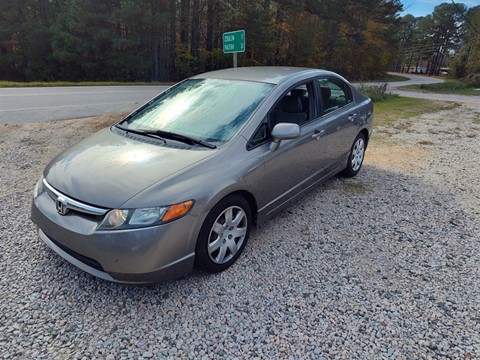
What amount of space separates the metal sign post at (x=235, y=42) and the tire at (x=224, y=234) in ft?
15.3

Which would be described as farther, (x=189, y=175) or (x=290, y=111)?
(x=290, y=111)

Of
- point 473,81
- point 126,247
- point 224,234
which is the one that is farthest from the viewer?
point 473,81

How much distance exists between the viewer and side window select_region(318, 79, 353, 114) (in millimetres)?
3777

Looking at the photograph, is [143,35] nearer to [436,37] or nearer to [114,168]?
[114,168]

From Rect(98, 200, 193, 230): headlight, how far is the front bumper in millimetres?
34

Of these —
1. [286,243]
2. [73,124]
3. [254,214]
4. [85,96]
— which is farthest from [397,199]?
[85,96]

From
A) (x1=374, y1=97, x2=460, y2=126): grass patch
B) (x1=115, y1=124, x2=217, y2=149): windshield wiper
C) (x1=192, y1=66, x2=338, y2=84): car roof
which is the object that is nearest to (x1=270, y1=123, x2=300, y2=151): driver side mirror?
(x1=115, y1=124, x2=217, y2=149): windshield wiper

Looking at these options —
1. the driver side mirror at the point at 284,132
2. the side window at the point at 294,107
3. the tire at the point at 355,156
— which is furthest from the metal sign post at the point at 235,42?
the driver side mirror at the point at 284,132

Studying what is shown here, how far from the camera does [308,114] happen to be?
3508 millimetres

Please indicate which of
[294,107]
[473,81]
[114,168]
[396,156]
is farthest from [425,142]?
[473,81]

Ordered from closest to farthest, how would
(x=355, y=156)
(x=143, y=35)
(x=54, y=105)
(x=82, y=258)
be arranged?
1. (x=82, y=258)
2. (x=355, y=156)
3. (x=54, y=105)
4. (x=143, y=35)

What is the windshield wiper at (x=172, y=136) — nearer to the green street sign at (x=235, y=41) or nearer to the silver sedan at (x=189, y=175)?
the silver sedan at (x=189, y=175)

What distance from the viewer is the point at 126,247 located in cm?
209

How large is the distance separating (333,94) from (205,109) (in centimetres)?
181
